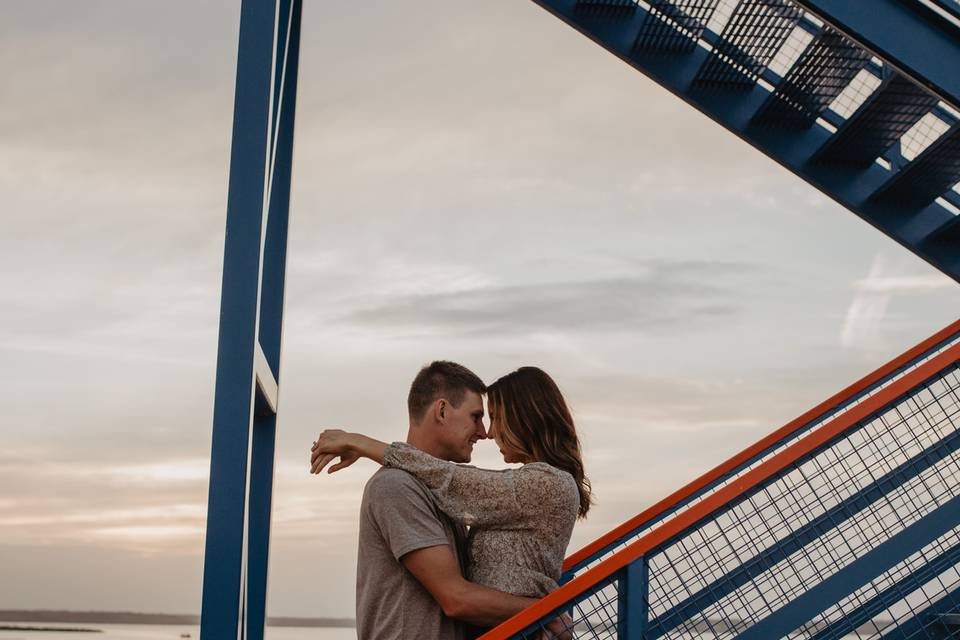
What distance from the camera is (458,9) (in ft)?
34.4

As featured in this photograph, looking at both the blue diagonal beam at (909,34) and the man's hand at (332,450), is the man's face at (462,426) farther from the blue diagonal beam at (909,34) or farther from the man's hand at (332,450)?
the blue diagonal beam at (909,34)

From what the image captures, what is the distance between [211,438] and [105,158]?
367 inches

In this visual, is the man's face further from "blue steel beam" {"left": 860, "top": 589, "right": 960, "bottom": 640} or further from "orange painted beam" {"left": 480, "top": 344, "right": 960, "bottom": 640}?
"blue steel beam" {"left": 860, "top": 589, "right": 960, "bottom": 640}

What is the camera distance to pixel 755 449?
456cm

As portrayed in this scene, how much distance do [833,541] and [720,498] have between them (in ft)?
1.73

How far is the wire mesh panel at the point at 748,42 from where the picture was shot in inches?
186

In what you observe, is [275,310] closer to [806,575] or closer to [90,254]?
[806,575]

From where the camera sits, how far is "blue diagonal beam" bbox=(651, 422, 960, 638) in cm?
327

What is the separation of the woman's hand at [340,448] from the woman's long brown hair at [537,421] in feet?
1.33

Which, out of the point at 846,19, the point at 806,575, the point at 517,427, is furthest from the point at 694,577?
the point at 846,19

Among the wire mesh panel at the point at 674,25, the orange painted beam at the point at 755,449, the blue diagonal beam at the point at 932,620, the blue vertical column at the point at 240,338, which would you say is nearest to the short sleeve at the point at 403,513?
the blue vertical column at the point at 240,338

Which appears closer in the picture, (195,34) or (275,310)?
(275,310)

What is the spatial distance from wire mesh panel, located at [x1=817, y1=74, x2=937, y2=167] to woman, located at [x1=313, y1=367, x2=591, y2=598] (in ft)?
7.31

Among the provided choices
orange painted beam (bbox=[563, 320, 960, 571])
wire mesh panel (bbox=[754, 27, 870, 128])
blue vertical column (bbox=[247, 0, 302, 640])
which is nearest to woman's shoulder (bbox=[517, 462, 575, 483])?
orange painted beam (bbox=[563, 320, 960, 571])
